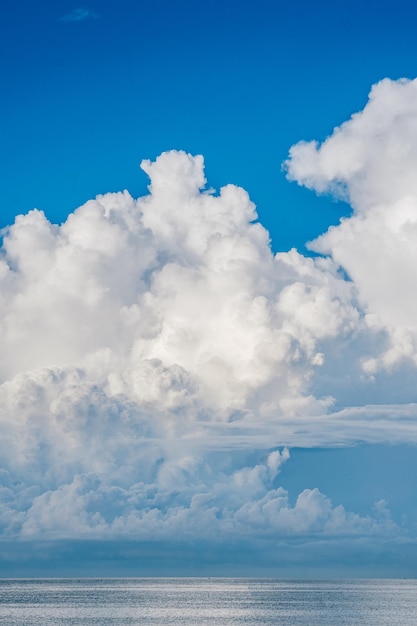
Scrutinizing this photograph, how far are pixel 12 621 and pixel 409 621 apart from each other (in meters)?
83.7

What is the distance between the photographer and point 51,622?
19262cm

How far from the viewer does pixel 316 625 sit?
Answer: 187m

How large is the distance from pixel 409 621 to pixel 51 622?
75.6 metres

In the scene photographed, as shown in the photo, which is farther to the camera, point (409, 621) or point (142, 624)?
point (409, 621)

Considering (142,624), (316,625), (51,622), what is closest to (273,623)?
(316,625)

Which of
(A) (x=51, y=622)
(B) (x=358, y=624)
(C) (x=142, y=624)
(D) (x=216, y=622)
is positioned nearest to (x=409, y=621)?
(B) (x=358, y=624)

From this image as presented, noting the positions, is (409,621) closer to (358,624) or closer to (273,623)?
(358,624)

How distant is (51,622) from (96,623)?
989cm

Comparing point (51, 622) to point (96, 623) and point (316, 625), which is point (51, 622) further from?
point (316, 625)

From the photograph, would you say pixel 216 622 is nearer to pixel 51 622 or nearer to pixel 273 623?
pixel 273 623

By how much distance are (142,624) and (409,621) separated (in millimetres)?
57658

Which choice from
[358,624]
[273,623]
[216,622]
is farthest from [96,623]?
[358,624]

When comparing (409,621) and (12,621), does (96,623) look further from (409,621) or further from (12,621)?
(409,621)

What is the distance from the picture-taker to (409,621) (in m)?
198
